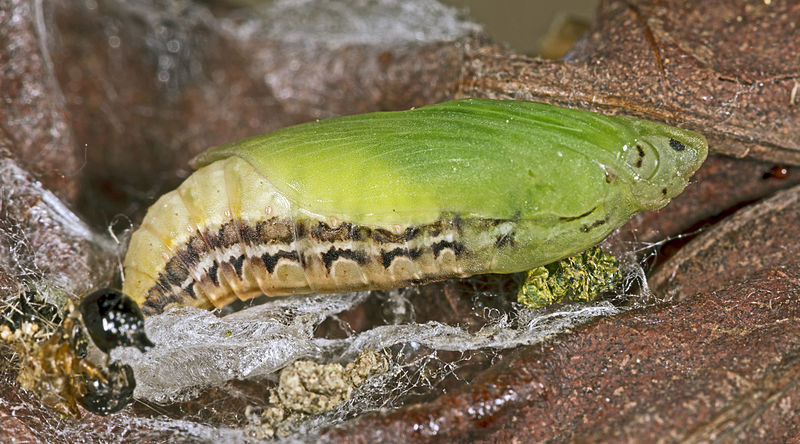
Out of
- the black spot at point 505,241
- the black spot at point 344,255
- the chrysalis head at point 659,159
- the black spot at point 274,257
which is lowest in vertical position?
the black spot at point 274,257

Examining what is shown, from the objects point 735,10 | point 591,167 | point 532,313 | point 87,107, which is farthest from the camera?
point 87,107

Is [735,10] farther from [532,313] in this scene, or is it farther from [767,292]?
[532,313]

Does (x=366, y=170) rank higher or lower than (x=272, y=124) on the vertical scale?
higher

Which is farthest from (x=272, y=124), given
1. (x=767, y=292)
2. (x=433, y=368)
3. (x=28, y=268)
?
(x=767, y=292)

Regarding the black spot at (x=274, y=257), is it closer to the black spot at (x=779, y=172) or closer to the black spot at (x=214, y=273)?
the black spot at (x=214, y=273)

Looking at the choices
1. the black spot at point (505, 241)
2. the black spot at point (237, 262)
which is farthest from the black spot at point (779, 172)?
the black spot at point (237, 262)

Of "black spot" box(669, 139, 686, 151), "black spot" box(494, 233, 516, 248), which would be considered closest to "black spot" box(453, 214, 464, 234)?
"black spot" box(494, 233, 516, 248)

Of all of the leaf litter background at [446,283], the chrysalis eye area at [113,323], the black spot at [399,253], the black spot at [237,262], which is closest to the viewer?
the leaf litter background at [446,283]

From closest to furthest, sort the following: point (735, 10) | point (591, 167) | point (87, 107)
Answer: point (591, 167) → point (735, 10) → point (87, 107)
